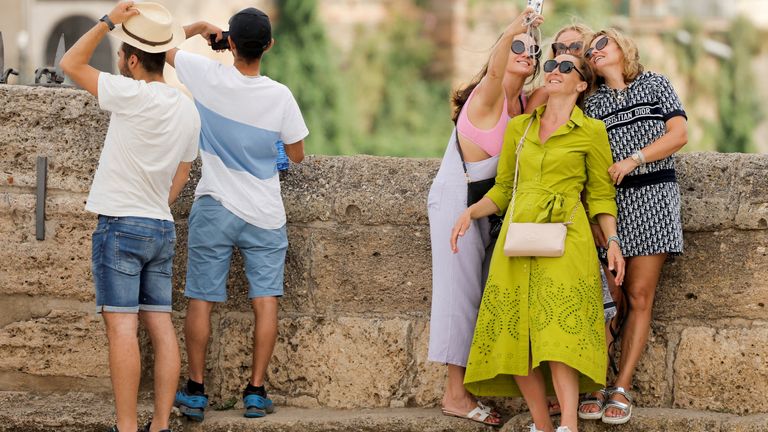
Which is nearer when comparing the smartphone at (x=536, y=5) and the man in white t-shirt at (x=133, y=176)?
the man in white t-shirt at (x=133, y=176)

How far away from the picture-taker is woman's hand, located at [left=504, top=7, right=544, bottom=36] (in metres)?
4.88

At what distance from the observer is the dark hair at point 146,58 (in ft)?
15.7

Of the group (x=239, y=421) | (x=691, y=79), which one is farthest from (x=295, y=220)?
(x=691, y=79)

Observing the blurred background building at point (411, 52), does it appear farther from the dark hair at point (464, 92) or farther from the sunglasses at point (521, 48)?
the sunglasses at point (521, 48)

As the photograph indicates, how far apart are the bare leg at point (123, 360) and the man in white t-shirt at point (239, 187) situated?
36 centimetres

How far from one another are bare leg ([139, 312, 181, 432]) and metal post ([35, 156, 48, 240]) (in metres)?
0.65

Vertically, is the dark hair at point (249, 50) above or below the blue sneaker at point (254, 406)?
above

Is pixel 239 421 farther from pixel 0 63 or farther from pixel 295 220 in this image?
pixel 0 63

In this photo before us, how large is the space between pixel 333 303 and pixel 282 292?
11.2 inches

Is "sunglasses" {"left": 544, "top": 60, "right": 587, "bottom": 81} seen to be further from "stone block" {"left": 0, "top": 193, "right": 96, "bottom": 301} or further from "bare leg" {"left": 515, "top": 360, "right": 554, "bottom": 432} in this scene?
"stone block" {"left": 0, "top": 193, "right": 96, "bottom": 301}

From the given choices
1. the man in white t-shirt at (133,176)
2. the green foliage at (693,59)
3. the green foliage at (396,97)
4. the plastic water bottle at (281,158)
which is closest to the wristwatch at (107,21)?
the man in white t-shirt at (133,176)

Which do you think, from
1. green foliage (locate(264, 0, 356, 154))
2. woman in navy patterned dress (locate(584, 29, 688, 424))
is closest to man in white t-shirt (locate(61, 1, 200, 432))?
woman in navy patterned dress (locate(584, 29, 688, 424))

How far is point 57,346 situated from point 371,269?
1267 millimetres

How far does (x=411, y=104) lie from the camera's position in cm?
2591
